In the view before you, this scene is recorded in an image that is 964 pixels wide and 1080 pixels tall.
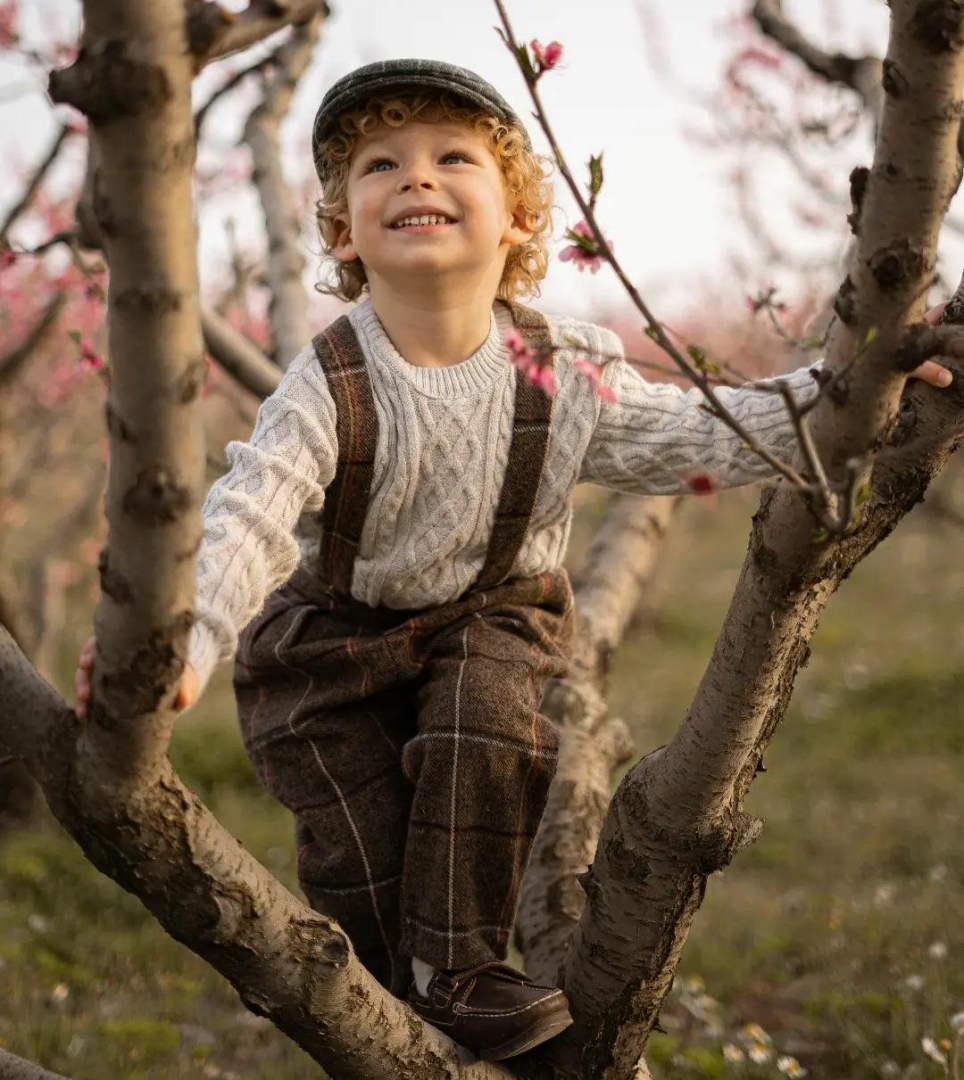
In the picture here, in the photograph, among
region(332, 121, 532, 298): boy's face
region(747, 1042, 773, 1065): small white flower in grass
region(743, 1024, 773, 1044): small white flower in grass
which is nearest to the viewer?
region(332, 121, 532, 298): boy's face

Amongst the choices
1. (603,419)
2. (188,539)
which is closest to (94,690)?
(188,539)

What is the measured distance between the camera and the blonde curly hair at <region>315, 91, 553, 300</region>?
2.06 metres

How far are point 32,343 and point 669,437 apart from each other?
3.71 meters

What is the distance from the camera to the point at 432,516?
2.10 metres

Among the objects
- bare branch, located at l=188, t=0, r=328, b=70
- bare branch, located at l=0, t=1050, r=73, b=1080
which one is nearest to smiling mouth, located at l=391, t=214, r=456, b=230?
bare branch, located at l=188, t=0, r=328, b=70

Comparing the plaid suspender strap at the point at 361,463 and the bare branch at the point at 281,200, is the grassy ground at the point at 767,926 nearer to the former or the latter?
the plaid suspender strap at the point at 361,463

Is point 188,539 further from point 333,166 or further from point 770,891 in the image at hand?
point 770,891

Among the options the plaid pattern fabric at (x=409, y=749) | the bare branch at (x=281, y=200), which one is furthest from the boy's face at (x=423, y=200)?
the bare branch at (x=281, y=200)

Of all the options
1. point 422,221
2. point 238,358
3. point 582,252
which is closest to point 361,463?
point 422,221

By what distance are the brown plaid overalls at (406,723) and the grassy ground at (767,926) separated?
112 centimetres

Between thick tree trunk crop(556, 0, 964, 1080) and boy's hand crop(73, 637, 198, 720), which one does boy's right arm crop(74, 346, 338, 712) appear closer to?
boy's hand crop(73, 637, 198, 720)

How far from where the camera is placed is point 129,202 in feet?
3.52

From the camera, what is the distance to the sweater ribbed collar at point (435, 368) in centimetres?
210

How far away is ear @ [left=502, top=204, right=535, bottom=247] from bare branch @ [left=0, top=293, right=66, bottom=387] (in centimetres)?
339
